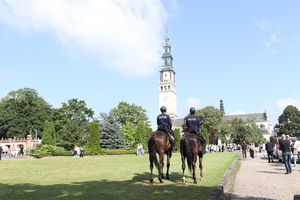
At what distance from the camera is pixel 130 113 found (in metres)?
77.7

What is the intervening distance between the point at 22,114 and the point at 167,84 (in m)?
73.8

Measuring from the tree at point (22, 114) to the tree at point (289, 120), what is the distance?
8030 centimetres

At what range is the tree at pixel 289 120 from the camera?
9256 centimetres

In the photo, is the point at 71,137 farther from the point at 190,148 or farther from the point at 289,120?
the point at 289,120

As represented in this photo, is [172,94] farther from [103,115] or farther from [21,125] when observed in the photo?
[103,115]

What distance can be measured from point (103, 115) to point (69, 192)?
4261 cm

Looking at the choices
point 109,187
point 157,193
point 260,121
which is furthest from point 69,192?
point 260,121

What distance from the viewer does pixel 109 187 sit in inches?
333

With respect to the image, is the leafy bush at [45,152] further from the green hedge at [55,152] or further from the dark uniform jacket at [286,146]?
the dark uniform jacket at [286,146]

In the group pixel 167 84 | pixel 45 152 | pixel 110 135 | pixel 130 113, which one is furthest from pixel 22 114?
pixel 167 84

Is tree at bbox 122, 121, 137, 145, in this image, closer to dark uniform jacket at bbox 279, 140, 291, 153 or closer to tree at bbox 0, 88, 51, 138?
tree at bbox 0, 88, 51, 138

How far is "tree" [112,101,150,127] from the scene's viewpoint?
76375mm

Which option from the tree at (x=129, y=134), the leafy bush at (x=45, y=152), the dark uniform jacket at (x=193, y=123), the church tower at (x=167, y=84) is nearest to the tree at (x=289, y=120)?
the church tower at (x=167, y=84)

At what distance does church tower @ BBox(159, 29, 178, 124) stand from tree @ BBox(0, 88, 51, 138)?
209 ft
